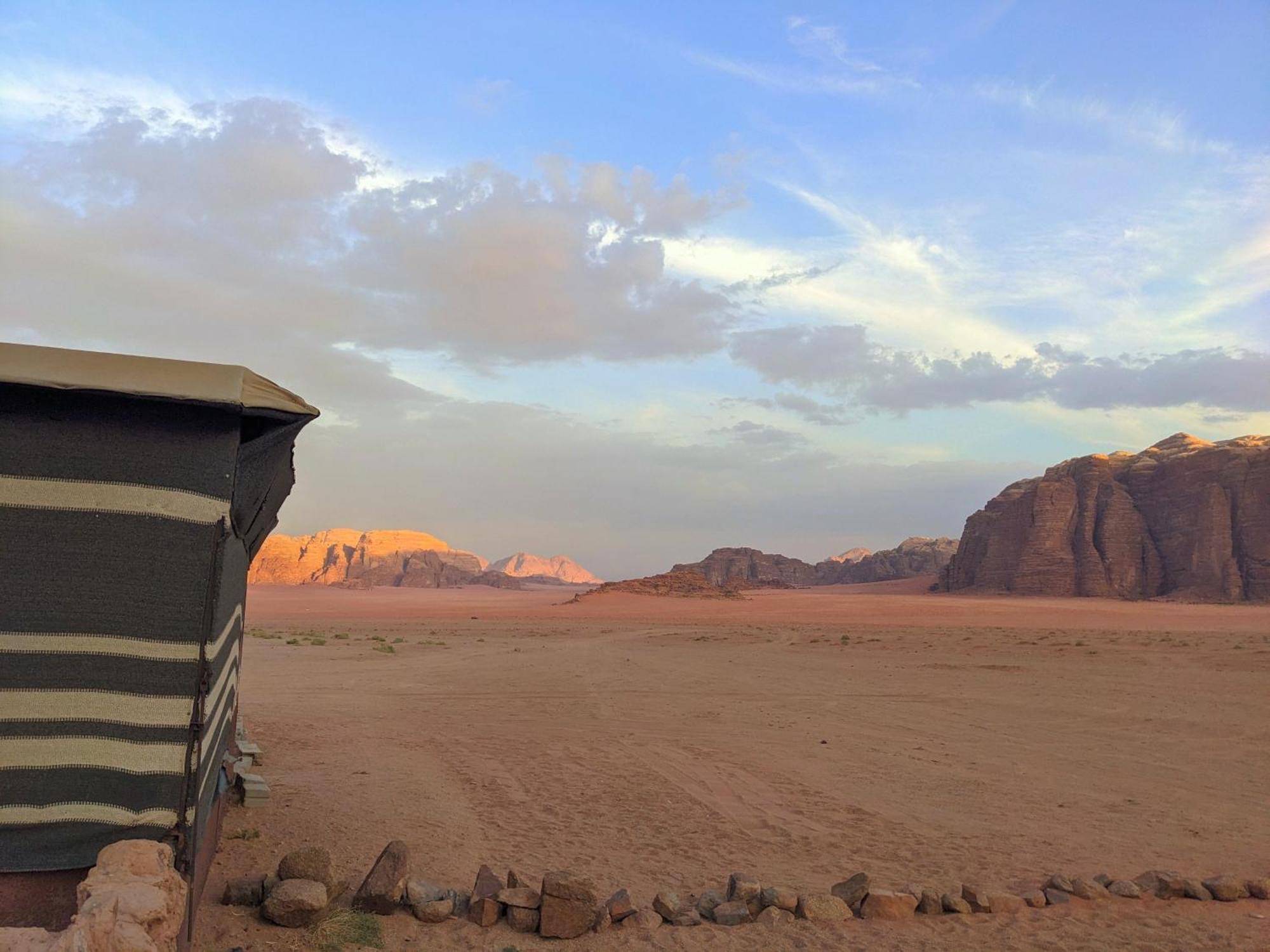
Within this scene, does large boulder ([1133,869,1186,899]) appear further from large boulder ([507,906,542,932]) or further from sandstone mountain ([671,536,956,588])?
sandstone mountain ([671,536,956,588])

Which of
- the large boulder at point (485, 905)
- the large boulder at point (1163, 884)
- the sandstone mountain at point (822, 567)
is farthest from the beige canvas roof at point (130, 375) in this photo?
the sandstone mountain at point (822, 567)

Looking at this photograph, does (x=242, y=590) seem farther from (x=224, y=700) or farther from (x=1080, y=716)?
(x=1080, y=716)

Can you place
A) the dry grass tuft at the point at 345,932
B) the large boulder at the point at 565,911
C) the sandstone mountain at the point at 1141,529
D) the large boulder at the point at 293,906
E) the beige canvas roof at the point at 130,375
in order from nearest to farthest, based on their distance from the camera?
the beige canvas roof at the point at 130,375 → the dry grass tuft at the point at 345,932 → the large boulder at the point at 293,906 → the large boulder at the point at 565,911 → the sandstone mountain at the point at 1141,529

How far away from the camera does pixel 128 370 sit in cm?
390

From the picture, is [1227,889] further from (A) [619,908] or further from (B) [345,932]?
(B) [345,932]

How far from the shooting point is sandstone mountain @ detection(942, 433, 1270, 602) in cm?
6259

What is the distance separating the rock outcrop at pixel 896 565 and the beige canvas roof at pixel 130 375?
111m

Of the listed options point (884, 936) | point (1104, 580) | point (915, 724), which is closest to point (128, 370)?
point (884, 936)

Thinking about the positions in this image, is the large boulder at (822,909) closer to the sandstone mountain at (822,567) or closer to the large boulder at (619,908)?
the large boulder at (619,908)

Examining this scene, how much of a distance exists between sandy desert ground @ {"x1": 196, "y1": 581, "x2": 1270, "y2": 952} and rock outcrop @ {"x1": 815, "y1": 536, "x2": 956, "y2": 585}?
96283mm

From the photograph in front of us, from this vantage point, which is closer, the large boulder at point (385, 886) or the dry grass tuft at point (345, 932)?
the dry grass tuft at point (345, 932)

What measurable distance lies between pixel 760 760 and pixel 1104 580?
6851cm

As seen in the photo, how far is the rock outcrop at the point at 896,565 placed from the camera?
378ft

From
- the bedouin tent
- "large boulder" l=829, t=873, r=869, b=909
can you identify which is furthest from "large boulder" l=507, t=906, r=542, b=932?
"large boulder" l=829, t=873, r=869, b=909
